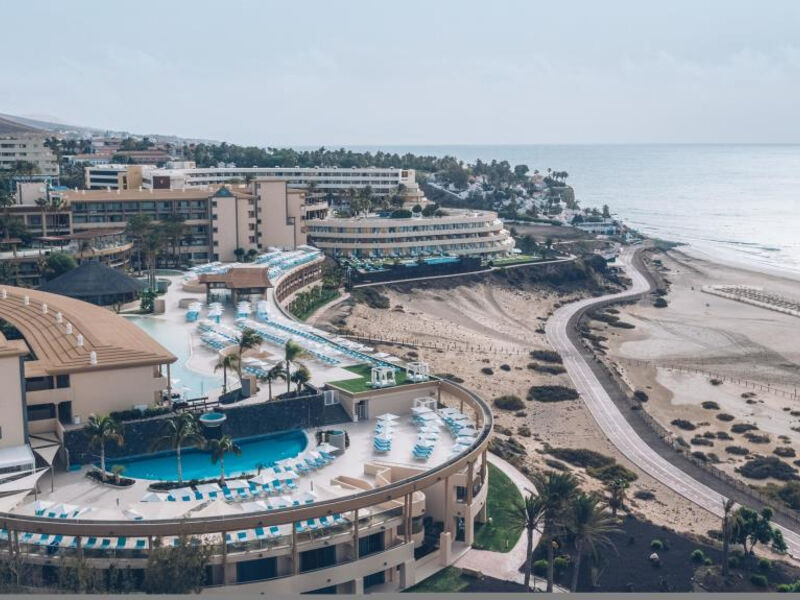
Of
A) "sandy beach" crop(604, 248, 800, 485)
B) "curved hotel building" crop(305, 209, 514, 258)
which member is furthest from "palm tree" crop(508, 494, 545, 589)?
"curved hotel building" crop(305, 209, 514, 258)

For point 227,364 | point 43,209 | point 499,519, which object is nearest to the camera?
point 499,519

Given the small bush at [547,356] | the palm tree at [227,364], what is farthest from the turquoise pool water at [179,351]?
the small bush at [547,356]

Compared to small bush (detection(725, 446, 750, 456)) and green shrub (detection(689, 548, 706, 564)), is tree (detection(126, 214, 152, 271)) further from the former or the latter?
green shrub (detection(689, 548, 706, 564))

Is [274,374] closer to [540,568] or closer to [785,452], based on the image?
[540,568]

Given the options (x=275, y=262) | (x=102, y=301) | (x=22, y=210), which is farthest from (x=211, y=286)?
(x=22, y=210)

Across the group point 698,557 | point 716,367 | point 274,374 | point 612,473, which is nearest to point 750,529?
point 698,557

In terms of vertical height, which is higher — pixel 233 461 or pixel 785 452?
pixel 233 461
